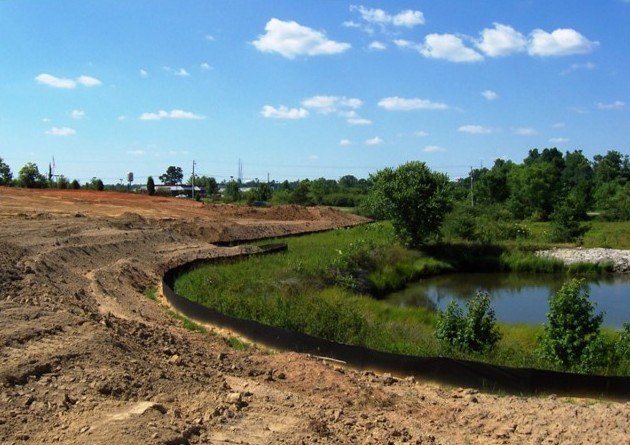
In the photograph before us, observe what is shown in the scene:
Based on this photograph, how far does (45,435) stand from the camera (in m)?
5.84

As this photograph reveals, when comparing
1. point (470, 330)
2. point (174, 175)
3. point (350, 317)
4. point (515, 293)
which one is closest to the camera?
point (470, 330)

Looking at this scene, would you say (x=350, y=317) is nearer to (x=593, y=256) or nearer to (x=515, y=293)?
(x=515, y=293)

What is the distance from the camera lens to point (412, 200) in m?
32.3

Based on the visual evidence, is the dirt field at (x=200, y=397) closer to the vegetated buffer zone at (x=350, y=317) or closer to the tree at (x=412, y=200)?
the vegetated buffer zone at (x=350, y=317)

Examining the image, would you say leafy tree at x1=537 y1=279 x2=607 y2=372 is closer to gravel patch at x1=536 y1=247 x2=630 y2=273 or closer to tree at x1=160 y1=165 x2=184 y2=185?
gravel patch at x1=536 y1=247 x2=630 y2=273

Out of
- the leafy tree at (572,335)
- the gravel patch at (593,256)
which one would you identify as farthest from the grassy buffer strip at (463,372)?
the gravel patch at (593,256)

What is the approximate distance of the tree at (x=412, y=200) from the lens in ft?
107

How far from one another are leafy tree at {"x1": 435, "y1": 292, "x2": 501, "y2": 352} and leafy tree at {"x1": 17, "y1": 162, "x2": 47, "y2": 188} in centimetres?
5459

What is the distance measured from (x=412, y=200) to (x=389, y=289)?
814 centimetres

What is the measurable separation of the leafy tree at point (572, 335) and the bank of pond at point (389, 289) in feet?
0.88

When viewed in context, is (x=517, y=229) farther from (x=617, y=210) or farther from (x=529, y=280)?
(x=617, y=210)

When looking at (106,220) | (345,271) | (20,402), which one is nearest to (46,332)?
(20,402)

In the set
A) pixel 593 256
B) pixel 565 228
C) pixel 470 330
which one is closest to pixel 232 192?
pixel 565 228

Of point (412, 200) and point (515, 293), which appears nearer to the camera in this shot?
point (515, 293)
